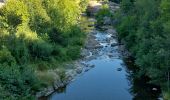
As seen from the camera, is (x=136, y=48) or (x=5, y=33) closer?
(x=5, y=33)

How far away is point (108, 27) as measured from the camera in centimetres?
9925

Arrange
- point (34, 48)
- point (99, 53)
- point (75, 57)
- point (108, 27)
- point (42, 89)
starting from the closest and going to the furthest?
1. point (42, 89)
2. point (34, 48)
3. point (75, 57)
4. point (99, 53)
5. point (108, 27)

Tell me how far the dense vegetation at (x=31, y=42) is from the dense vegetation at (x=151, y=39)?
32.3 feet

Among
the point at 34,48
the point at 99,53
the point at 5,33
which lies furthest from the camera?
the point at 99,53

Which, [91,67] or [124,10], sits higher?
[124,10]

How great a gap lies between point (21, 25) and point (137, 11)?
2619cm

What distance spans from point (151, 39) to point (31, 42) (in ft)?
57.0

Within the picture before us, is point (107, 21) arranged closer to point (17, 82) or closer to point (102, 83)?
point (102, 83)

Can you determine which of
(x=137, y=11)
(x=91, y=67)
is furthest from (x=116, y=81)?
(x=137, y=11)

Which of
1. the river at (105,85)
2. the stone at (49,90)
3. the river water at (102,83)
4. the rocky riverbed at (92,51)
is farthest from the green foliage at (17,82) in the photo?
the river water at (102,83)

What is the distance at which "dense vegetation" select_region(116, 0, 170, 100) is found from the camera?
46.9 m

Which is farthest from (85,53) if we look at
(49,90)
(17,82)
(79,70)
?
(17,82)

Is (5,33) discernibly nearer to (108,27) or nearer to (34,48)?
(34,48)

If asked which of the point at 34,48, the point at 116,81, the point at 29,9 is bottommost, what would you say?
the point at 116,81
